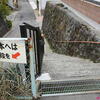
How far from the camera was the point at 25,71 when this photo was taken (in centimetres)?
364

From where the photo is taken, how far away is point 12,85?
3.52 meters

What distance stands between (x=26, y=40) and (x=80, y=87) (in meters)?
1.49

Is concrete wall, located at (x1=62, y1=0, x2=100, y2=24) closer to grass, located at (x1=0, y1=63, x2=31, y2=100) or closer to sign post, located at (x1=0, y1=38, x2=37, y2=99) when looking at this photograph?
grass, located at (x1=0, y1=63, x2=31, y2=100)

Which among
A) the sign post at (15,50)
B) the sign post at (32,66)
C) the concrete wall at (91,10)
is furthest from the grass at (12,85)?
the concrete wall at (91,10)

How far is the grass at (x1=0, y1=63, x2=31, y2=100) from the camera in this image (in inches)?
134

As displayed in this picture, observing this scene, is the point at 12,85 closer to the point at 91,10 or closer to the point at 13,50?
the point at 13,50

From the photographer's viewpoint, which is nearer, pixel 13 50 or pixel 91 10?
pixel 13 50

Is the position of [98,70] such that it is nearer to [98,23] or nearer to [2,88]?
[2,88]

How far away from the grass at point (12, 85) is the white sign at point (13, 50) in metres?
0.36

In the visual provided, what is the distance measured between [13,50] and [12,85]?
67 cm

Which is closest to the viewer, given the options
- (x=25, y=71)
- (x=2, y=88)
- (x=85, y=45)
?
(x=2, y=88)

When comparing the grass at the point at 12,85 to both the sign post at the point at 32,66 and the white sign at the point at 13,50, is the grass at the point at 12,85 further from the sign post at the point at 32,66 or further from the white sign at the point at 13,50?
the white sign at the point at 13,50

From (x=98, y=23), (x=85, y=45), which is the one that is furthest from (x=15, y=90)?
(x=98, y=23)

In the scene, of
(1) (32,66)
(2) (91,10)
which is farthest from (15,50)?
(2) (91,10)
